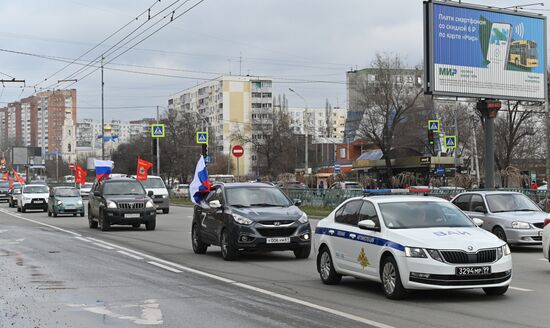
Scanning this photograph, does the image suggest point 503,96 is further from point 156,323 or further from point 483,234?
point 156,323

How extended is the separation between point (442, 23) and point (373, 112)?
29.4m

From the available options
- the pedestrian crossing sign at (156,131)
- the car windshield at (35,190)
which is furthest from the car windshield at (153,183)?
the pedestrian crossing sign at (156,131)

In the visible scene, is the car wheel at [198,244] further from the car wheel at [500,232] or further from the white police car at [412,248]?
the car wheel at [500,232]

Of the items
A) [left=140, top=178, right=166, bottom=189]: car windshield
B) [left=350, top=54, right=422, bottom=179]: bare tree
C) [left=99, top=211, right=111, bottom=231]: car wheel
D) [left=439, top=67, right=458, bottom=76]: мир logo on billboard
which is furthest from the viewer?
[left=350, top=54, right=422, bottom=179]: bare tree

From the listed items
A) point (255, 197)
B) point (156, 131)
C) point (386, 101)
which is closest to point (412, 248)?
point (255, 197)

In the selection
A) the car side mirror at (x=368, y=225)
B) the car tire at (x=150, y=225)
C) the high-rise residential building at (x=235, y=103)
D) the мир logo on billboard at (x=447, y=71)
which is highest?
the high-rise residential building at (x=235, y=103)

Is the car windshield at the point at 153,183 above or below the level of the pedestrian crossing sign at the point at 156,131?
below

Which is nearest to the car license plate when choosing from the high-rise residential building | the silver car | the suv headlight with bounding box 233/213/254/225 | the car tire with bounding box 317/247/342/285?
the car tire with bounding box 317/247/342/285

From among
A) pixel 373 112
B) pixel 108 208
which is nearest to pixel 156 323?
pixel 108 208

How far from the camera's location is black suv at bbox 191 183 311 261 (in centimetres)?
1484

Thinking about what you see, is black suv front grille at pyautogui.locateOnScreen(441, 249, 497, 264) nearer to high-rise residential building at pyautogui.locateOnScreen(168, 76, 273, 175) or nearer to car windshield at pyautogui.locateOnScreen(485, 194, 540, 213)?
car windshield at pyautogui.locateOnScreen(485, 194, 540, 213)

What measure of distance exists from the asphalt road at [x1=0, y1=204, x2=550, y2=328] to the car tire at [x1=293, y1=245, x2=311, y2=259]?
0.81 feet

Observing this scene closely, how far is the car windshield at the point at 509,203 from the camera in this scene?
60.4ft

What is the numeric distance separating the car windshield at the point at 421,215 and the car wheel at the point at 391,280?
1.89 ft
